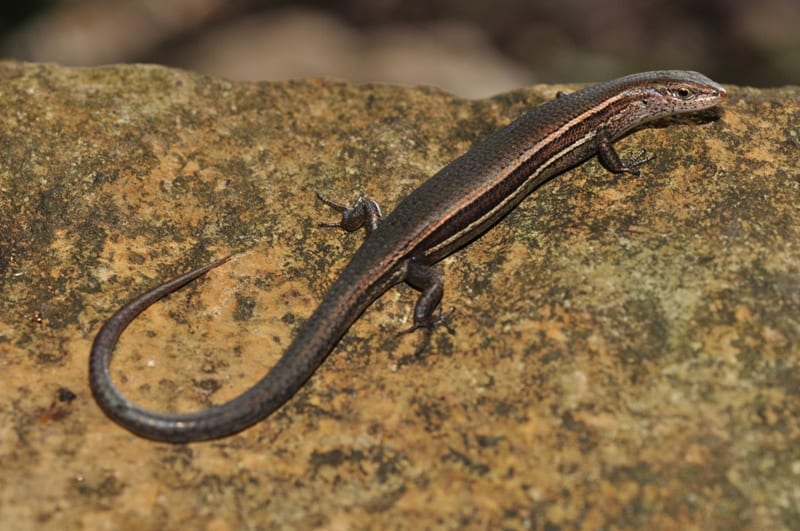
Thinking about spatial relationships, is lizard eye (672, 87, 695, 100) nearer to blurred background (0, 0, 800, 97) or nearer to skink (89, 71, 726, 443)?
skink (89, 71, 726, 443)

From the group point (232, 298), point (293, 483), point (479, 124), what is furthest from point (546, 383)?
point (479, 124)

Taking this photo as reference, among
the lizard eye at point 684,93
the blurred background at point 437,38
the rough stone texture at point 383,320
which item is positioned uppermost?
the blurred background at point 437,38

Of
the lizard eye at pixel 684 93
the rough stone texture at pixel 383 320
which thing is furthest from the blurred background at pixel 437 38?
the rough stone texture at pixel 383 320

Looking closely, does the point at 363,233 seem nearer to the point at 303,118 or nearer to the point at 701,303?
the point at 303,118

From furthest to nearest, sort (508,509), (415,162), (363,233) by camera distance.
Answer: (415,162)
(363,233)
(508,509)

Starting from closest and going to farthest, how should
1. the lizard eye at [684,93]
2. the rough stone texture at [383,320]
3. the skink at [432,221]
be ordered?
the rough stone texture at [383,320] → the skink at [432,221] → the lizard eye at [684,93]

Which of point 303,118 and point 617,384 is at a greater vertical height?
point 303,118

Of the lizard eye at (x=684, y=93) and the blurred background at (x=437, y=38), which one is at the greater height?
the blurred background at (x=437, y=38)

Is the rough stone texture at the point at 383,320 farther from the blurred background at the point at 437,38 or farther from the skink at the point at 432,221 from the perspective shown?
the blurred background at the point at 437,38
